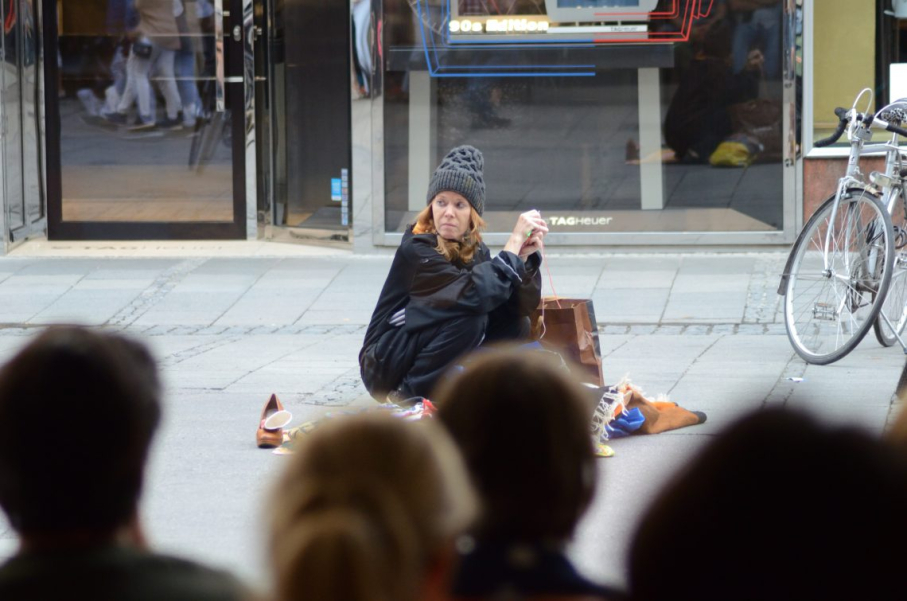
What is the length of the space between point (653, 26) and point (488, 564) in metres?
8.42

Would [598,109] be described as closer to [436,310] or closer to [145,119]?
[145,119]

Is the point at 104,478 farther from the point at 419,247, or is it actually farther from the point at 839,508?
the point at 419,247

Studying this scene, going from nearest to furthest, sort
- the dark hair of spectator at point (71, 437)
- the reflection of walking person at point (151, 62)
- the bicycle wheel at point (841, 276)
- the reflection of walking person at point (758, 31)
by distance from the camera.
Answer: the dark hair of spectator at point (71, 437), the bicycle wheel at point (841, 276), the reflection of walking person at point (758, 31), the reflection of walking person at point (151, 62)

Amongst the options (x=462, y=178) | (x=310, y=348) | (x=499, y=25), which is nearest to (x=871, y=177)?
(x=462, y=178)

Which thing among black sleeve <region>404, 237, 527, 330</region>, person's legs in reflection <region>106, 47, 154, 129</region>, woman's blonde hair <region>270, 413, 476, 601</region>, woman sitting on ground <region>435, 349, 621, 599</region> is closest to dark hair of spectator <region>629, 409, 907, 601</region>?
woman's blonde hair <region>270, 413, 476, 601</region>

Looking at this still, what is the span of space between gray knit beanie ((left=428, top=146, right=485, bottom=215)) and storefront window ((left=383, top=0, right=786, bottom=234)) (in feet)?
14.2

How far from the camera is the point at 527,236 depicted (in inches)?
221

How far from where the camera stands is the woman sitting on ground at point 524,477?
1.86 m

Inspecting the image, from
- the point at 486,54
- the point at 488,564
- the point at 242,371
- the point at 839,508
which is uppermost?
the point at 486,54

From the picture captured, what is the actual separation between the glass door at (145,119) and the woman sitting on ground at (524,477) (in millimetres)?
9007

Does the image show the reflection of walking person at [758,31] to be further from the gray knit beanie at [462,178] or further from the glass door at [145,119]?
the gray knit beanie at [462,178]

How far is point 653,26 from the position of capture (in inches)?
389

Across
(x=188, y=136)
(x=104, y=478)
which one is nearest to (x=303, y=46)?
(x=188, y=136)

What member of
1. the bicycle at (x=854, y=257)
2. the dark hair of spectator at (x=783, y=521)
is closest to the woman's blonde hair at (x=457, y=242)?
the bicycle at (x=854, y=257)
